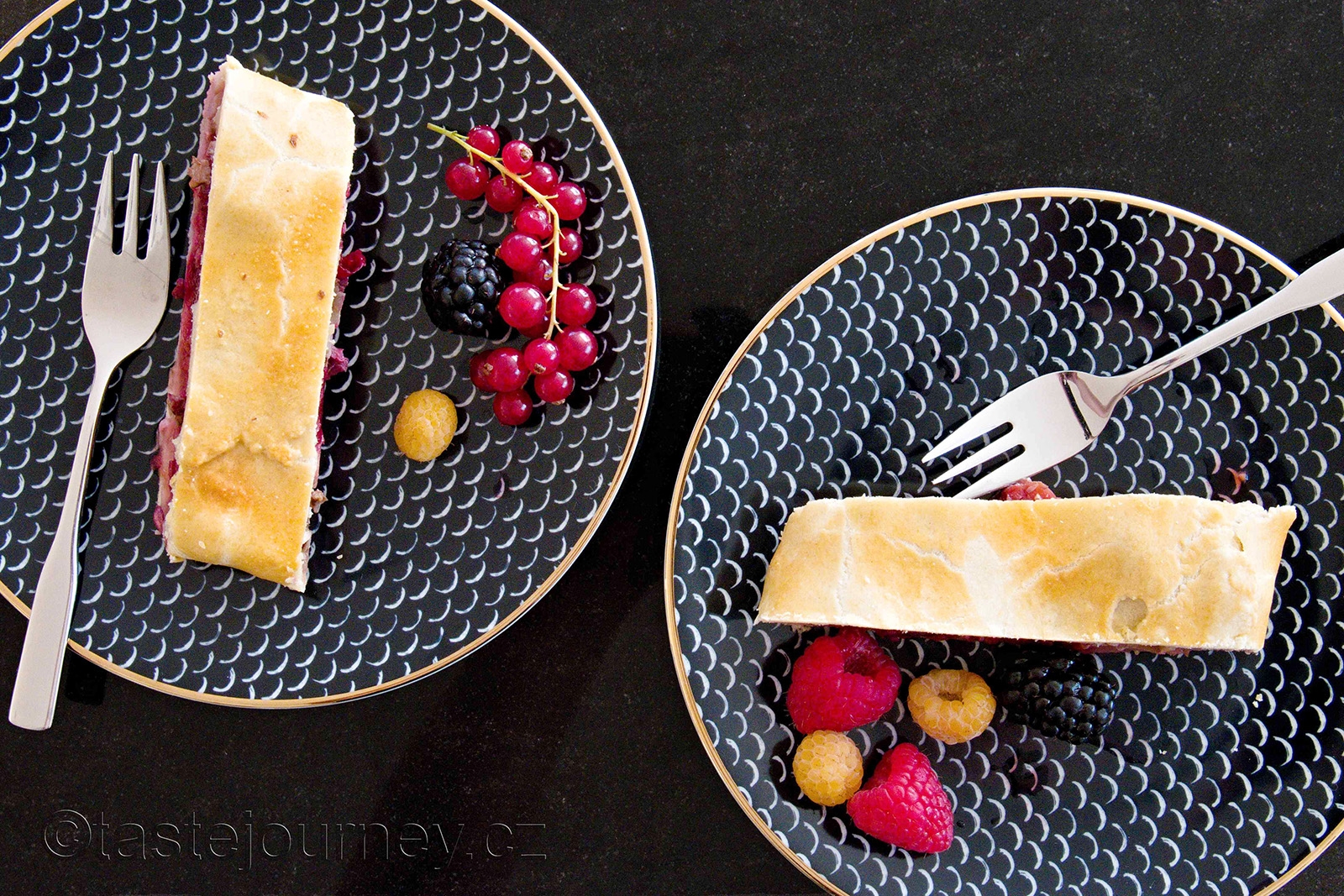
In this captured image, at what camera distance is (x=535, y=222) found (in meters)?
1.51

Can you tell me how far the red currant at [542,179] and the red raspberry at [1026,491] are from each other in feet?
3.48

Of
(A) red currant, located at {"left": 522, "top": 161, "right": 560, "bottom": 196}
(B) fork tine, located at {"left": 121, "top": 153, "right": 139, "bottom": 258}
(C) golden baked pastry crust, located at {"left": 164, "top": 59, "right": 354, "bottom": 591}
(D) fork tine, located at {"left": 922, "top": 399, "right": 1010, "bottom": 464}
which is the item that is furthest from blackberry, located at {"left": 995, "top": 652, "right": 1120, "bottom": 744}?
(B) fork tine, located at {"left": 121, "top": 153, "right": 139, "bottom": 258}

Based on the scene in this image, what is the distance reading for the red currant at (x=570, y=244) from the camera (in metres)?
1.54

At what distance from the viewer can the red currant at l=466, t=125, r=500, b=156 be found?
1534mm

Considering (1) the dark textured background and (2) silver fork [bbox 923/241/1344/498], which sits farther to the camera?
(1) the dark textured background

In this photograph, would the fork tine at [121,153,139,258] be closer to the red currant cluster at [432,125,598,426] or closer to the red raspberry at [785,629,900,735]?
the red currant cluster at [432,125,598,426]

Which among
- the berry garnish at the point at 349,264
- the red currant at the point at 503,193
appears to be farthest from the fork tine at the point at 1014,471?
the berry garnish at the point at 349,264

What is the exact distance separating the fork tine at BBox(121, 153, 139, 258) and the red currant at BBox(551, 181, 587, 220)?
0.86 m

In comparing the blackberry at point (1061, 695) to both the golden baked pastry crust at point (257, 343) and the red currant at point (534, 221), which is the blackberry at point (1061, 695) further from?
the golden baked pastry crust at point (257, 343)

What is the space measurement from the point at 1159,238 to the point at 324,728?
1.96 m

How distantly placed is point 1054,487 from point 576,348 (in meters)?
0.99

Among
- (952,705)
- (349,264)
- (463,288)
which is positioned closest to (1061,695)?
(952,705)

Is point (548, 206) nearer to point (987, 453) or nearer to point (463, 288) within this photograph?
point (463, 288)

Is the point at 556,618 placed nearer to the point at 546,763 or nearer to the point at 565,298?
the point at 546,763
